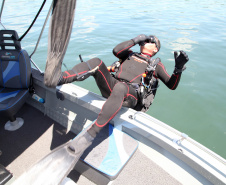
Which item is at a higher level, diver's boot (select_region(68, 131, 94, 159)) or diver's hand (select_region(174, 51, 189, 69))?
diver's hand (select_region(174, 51, 189, 69))

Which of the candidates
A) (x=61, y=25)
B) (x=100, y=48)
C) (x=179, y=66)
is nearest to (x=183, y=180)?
(x=179, y=66)

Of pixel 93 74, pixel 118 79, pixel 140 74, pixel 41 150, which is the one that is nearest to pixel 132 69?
pixel 140 74

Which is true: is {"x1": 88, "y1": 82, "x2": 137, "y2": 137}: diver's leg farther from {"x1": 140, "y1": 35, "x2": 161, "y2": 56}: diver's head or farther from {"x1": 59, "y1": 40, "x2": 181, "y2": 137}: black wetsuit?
{"x1": 140, "y1": 35, "x2": 161, "y2": 56}: diver's head

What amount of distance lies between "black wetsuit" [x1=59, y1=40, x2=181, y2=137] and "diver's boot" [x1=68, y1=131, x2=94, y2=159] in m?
0.06

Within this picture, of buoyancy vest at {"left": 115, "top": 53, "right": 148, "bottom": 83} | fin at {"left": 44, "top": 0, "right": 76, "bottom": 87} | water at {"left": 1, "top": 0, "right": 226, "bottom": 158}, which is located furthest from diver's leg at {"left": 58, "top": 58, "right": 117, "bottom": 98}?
water at {"left": 1, "top": 0, "right": 226, "bottom": 158}

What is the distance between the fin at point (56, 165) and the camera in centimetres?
135

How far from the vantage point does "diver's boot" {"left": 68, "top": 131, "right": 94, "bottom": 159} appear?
1.50 meters

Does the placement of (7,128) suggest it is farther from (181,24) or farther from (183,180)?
(181,24)

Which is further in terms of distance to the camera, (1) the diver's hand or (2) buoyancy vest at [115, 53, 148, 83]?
(2) buoyancy vest at [115, 53, 148, 83]

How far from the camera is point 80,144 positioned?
1.52 m

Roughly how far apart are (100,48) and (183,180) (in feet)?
17.5

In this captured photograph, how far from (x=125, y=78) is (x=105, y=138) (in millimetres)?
823

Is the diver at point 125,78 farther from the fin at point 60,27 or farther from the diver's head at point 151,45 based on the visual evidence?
the fin at point 60,27

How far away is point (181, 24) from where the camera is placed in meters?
8.29
